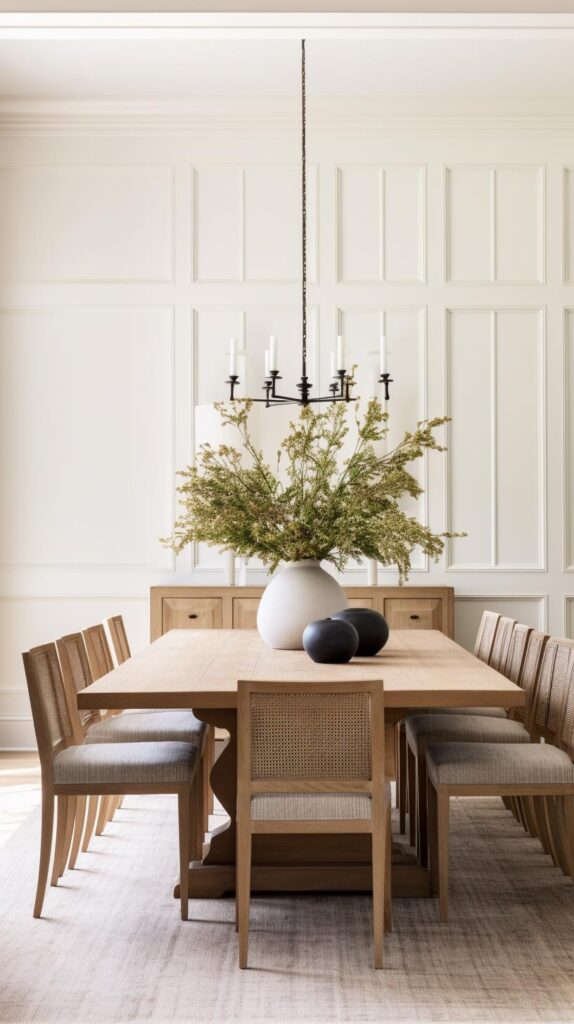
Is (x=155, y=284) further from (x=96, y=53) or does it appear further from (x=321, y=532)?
(x=321, y=532)

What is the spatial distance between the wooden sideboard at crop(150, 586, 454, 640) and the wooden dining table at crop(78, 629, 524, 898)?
1.57m

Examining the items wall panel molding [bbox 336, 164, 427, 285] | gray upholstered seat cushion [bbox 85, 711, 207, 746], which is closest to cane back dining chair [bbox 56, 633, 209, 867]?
gray upholstered seat cushion [bbox 85, 711, 207, 746]

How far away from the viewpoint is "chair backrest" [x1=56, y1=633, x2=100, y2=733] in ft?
11.6

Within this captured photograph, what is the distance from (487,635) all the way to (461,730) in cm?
85

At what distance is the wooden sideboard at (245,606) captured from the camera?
5.41 meters

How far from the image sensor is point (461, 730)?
369cm

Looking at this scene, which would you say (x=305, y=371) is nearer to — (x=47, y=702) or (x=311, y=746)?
(x=47, y=702)

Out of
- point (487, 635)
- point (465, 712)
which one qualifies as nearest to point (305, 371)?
point (487, 635)

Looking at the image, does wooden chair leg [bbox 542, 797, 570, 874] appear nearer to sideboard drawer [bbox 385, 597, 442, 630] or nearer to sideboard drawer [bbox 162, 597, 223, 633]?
sideboard drawer [bbox 385, 597, 442, 630]

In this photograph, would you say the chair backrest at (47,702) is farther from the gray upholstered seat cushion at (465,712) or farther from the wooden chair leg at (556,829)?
the wooden chair leg at (556,829)

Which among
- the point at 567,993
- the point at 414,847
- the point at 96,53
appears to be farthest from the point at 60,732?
the point at 96,53

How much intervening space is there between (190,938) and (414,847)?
3.76 feet

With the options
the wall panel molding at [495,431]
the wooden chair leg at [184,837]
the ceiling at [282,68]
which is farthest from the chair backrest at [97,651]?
the ceiling at [282,68]

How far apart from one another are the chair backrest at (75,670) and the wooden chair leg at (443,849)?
1204 millimetres
